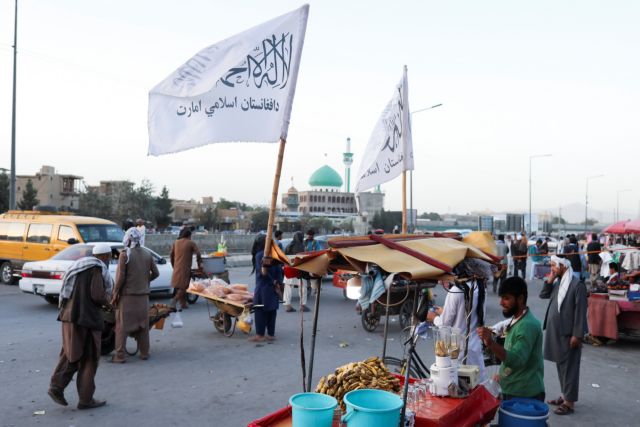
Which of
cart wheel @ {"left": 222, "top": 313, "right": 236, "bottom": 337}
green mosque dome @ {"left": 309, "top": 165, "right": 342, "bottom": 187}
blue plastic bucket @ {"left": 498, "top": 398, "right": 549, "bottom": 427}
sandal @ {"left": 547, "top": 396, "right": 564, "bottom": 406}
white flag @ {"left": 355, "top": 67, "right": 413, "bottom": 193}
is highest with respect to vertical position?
green mosque dome @ {"left": 309, "top": 165, "right": 342, "bottom": 187}

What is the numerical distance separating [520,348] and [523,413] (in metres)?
0.49

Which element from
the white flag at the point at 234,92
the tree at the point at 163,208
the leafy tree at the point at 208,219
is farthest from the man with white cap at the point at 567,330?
the leafy tree at the point at 208,219

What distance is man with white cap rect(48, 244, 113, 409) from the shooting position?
565 centimetres

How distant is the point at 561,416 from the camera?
5.86m

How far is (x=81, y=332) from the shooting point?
5691 mm

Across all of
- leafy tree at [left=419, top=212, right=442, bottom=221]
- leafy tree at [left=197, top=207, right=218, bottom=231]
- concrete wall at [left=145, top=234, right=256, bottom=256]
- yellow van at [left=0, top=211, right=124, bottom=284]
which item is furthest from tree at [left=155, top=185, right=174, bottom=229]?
leafy tree at [left=419, top=212, right=442, bottom=221]

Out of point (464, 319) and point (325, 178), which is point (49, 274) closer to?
point (464, 319)

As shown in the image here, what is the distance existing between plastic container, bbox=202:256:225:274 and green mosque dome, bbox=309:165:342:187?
343ft

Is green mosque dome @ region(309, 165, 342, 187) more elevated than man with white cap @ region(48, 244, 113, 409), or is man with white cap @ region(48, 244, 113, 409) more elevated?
green mosque dome @ region(309, 165, 342, 187)

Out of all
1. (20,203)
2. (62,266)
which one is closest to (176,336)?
(62,266)

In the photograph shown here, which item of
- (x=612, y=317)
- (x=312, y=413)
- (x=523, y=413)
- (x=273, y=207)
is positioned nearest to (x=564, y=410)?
(x=523, y=413)

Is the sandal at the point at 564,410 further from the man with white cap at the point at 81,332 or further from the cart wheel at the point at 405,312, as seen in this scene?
the man with white cap at the point at 81,332

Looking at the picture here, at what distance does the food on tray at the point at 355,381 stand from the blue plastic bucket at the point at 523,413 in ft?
2.94

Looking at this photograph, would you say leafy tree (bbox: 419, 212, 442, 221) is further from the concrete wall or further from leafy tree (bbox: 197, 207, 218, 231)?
the concrete wall
